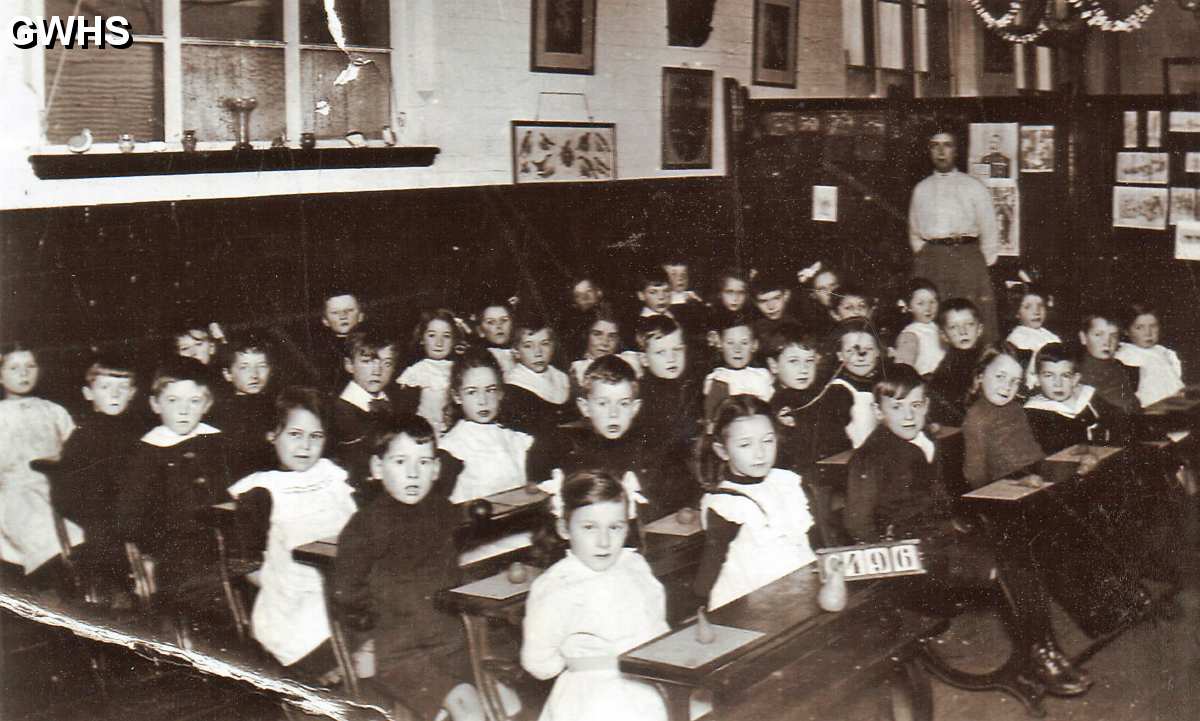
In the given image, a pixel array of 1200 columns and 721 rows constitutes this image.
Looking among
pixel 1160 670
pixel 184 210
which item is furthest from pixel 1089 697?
pixel 184 210

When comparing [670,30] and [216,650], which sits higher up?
[670,30]

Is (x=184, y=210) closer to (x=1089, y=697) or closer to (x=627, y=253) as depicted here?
(x=627, y=253)

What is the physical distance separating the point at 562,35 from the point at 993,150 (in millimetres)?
1525

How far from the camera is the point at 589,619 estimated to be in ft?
6.59

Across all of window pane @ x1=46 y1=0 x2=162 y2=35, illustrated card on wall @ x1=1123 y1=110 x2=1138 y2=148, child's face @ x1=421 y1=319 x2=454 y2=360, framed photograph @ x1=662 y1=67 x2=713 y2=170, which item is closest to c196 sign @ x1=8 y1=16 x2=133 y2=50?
window pane @ x1=46 y1=0 x2=162 y2=35

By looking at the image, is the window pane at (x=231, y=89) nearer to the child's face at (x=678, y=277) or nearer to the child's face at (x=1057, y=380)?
the child's face at (x=678, y=277)

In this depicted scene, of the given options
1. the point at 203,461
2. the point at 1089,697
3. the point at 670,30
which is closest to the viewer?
the point at 1089,697

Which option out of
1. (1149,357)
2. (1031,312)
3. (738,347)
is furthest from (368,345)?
(1149,357)

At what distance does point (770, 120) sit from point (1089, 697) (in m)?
2.93

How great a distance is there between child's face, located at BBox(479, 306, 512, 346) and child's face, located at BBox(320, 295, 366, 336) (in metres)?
0.44

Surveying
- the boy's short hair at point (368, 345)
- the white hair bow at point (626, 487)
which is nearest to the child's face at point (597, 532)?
the white hair bow at point (626, 487)

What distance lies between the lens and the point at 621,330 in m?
4.18

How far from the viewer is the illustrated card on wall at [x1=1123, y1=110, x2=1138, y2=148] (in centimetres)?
328

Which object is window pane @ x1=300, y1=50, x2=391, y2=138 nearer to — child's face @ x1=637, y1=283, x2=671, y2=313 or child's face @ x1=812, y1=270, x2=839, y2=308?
child's face @ x1=637, y1=283, x2=671, y2=313
